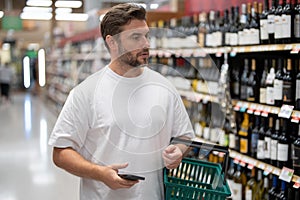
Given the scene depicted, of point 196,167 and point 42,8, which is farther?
point 42,8

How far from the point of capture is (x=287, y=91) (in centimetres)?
368

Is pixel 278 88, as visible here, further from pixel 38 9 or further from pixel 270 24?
pixel 38 9

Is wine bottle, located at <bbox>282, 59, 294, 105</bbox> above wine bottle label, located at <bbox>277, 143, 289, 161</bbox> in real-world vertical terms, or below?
above

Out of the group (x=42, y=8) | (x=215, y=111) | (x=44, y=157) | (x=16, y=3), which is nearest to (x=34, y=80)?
(x=16, y=3)

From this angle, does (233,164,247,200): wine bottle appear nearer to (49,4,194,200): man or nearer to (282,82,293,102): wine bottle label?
(282,82,293,102): wine bottle label

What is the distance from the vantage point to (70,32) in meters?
16.2

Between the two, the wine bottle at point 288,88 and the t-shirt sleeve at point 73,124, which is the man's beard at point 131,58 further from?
the wine bottle at point 288,88

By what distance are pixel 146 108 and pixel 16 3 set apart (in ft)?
64.9

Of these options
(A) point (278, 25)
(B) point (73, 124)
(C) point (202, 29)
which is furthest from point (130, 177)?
(C) point (202, 29)

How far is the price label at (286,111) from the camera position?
3.55 meters

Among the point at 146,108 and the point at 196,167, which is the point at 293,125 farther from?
the point at 146,108

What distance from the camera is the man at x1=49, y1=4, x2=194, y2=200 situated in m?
2.03

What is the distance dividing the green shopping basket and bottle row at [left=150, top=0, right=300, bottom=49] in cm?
78

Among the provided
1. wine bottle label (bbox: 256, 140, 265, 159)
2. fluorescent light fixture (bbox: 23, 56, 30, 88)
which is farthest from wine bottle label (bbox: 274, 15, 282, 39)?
fluorescent light fixture (bbox: 23, 56, 30, 88)
